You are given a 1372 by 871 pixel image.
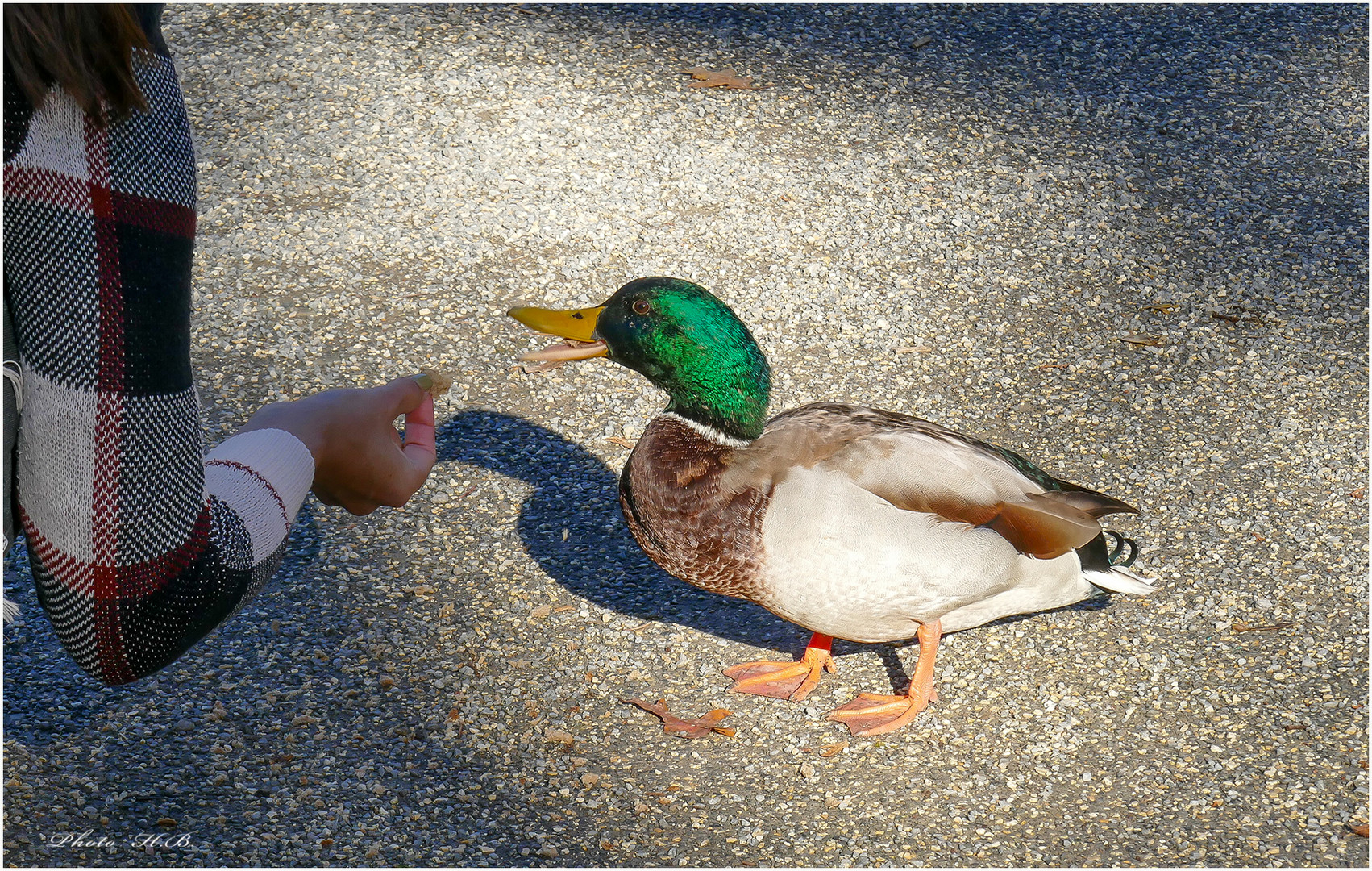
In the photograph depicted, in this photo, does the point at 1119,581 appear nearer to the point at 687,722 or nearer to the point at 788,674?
the point at 788,674

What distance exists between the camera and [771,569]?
262 cm

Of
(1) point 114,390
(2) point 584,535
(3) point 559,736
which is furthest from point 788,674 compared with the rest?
(1) point 114,390

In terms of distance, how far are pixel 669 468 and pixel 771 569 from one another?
1.09 ft

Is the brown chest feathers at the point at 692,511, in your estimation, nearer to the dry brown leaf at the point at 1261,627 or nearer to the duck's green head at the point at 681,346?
the duck's green head at the point at 681,346

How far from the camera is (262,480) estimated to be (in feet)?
5.64

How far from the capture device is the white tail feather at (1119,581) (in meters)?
2.93

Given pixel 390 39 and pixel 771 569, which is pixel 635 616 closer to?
pixel 771 569

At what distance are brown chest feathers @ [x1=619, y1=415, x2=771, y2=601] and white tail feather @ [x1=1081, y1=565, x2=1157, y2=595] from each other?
0.89 meters

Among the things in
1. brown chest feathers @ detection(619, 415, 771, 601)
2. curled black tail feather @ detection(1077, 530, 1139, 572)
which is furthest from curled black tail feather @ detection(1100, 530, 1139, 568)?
brown chest feathers @ detection(619, 415, 771, 601)

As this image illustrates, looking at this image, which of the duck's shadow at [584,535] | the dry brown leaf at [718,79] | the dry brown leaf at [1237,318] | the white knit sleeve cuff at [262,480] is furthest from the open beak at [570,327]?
the dry brown leaf at [718,79]

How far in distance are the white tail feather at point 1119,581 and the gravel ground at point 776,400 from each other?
190mm

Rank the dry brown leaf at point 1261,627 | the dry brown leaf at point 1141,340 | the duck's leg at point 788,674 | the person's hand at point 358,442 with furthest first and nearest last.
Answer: the dry brown leaf at point 1141,340, the dry brown leaf at point 1261,627, the duck's leg at point 788,674, the person's hand at point 358,442

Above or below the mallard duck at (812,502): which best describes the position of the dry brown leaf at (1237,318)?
above

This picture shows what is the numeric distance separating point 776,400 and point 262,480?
241 cm
